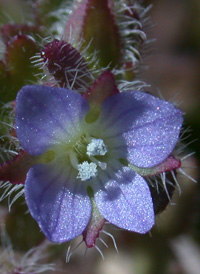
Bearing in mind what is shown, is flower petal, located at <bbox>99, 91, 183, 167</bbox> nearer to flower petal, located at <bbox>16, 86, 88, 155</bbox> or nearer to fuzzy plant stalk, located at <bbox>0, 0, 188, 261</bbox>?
fuzzy plant stalk, located at <bbox>0, 0, 188, 261</bbox>

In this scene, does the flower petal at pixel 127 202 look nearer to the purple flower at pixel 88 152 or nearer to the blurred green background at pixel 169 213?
the purple flower at pixel 88 152

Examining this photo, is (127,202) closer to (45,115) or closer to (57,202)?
(57,202)

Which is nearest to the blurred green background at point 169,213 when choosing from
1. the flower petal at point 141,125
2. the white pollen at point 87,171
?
the flower petal at point 141,125

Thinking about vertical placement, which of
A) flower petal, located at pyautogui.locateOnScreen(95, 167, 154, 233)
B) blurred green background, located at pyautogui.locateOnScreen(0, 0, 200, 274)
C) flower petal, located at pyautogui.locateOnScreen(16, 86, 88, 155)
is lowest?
blurred green background, located at pyautogui.locateOnScreen(0, 0, 200, 274)

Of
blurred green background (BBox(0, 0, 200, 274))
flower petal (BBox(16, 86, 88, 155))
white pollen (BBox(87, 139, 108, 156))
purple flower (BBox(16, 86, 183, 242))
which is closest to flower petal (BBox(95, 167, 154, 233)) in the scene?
purple flower (BBox(16, 86, 183, 242))

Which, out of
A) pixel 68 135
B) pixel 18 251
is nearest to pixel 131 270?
pixel 18 251
